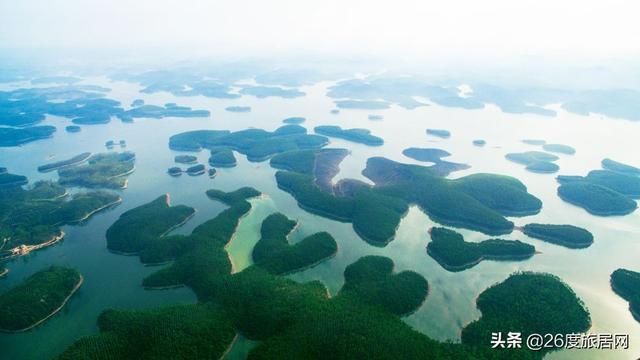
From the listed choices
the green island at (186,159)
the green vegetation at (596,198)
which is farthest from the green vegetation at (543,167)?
the green island at (186,159)

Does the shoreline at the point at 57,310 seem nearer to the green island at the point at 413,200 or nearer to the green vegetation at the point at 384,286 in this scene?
the green vegetation at the point at 384,286

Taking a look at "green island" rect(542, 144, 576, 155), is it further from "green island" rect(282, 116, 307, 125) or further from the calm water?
"green island" rect(282, 116, 307, 125)

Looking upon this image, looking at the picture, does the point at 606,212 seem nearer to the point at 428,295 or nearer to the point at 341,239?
the point at 428,295

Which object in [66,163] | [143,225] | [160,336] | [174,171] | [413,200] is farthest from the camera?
[66,163]

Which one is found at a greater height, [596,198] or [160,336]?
[160,336]

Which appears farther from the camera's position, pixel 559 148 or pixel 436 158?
pixel 559 148

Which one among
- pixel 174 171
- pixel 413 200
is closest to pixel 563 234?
pixel 413 200

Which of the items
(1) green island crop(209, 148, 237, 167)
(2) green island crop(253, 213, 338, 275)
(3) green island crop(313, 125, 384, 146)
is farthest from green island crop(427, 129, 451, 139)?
(2) green island crop(253, 213, 338, 275)

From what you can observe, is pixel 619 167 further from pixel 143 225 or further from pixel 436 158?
pixel 143 225
